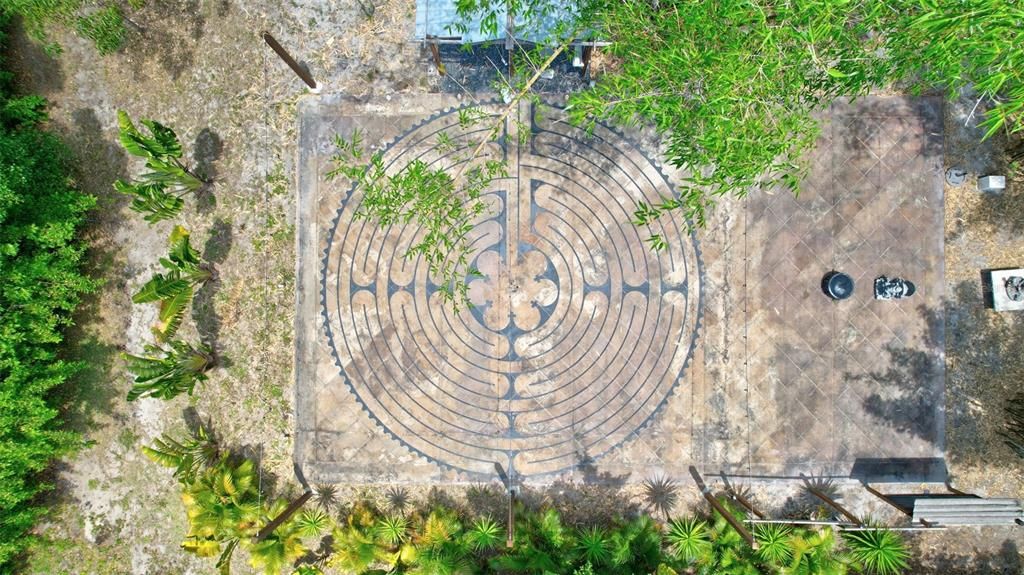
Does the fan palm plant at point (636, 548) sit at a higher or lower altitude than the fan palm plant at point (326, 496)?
lower

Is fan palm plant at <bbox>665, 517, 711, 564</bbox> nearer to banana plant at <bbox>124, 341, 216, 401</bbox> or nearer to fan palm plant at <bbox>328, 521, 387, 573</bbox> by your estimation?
fan palm plant at <bbox>328, 521, 387, 573</bbox>

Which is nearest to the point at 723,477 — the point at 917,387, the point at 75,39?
the point at 917,387

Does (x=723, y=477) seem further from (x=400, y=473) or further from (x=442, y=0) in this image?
(x=442, y=0)

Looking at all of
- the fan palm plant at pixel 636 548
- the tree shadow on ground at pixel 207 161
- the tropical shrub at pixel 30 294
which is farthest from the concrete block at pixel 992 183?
the tropical shrub at pixel 30 294

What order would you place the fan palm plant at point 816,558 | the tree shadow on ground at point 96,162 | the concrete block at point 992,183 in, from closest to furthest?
the fan palm plant at point 816,558
the concrete block at point 992,183
the tree shadow on ground at point 96,162

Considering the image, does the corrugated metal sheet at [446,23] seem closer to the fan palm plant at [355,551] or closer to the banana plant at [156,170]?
the banana plant at [156,170]

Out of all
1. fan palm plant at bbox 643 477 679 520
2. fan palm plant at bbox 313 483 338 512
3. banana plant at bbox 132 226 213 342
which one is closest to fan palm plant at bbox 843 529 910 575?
fan palm plant at bbox 643 477 679 520
